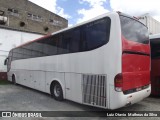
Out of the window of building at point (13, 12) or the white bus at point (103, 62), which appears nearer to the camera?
the white bus at point (103, 62)

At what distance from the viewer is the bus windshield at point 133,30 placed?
5707 mm

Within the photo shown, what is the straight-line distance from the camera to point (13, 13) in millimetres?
27562

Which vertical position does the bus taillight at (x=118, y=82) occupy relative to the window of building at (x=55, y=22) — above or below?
below

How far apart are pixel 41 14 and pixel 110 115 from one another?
92.2 ft

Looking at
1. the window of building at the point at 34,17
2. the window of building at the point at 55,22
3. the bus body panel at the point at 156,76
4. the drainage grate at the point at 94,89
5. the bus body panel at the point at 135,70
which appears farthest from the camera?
the window of building at the point at 55,22

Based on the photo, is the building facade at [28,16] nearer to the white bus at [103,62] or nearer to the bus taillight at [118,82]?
the white bus at [103,62]

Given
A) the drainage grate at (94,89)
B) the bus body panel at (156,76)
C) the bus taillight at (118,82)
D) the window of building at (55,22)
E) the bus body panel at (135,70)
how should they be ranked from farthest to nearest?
1. the window of building at (55,22)
2. the bus body panel at (156,76)
3. the drainage grate at (94,89)
4. the bus body panel at (135,70)
5. the bus taillight at (118,82)

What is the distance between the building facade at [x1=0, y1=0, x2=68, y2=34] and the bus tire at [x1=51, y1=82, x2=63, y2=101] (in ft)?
59.1

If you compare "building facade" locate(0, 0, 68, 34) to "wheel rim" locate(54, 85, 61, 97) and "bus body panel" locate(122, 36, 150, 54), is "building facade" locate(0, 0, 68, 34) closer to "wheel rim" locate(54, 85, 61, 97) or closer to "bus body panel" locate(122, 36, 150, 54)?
"wheel rim" locate(54, 85, 61, 97)

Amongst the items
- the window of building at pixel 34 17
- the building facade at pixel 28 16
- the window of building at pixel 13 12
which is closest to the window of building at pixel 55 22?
the building facade at pixel 28 16

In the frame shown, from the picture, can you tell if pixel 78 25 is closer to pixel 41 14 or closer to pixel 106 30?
pixel 106 30

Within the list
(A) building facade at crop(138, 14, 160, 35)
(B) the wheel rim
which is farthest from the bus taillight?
(A) building facade at crop(138, 14, 160, 35)

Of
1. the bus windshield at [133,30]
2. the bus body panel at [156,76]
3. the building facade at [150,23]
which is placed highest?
the building facade at [150,23]

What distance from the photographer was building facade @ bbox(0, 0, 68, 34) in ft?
87.9
